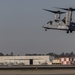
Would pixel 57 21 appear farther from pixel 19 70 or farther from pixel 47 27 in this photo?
pixel 19 70

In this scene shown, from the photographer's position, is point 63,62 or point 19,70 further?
point 63,62

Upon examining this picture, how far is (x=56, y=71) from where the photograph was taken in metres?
61.4

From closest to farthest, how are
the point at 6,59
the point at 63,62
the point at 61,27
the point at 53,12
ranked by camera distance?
the point at 61,27, the point at 53,12, the point at 63,62, the point at 6,59

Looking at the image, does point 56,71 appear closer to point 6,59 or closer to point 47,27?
point 47,27

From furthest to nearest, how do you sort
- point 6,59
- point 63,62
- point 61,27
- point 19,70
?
point 6,59
point 63,62
point 61,27
point 19,70

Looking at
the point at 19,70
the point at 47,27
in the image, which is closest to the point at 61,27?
the point at 47,27

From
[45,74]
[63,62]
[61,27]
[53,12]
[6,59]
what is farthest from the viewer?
[6,59]

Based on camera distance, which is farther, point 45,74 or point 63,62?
point 63,62

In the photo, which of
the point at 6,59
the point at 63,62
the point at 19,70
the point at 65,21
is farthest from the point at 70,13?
the point at 6,59

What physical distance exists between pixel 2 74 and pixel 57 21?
3615 cm

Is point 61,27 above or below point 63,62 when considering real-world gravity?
above

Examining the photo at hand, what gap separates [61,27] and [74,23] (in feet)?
11.3

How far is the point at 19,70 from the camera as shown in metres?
62.8

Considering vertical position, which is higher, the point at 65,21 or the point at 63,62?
the point at 65,21
